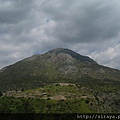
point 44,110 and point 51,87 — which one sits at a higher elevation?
point 51,87

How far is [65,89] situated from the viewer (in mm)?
190000

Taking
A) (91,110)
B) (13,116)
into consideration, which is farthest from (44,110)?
(13,116)

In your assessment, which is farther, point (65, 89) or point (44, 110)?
point (65, 89)

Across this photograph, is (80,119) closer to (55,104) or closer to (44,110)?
(44,110)

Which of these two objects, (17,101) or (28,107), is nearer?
(28,107)

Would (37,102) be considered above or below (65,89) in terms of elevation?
below

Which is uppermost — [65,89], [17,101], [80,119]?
[65,89]

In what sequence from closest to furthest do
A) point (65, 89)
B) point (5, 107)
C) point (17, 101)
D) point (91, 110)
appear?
point (5, 107) < point (17, 101) < point (91, 110) < point (65, 89)

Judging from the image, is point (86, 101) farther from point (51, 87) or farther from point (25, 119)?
point (25, 119)

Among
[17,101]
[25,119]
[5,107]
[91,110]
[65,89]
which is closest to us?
[25,119]

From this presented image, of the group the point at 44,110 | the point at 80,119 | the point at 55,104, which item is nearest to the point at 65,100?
the point at 55,104

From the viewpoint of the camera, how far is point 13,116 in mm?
54781

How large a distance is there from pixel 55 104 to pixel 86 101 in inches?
898

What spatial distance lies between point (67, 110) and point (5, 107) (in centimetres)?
3662
